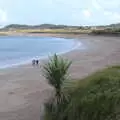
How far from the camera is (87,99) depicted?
31.2ft

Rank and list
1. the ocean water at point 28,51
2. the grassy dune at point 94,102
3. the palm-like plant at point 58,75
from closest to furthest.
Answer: the grassy dune at point 94,102 → the palm-like plant at point 58,75 → the ocean water at point 28,51

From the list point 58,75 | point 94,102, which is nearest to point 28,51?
point 58,75

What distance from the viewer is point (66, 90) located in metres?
11.6

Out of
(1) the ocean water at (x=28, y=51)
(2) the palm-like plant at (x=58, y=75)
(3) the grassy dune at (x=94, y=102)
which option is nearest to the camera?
(3) the grassy dune at (x=94, y=102)

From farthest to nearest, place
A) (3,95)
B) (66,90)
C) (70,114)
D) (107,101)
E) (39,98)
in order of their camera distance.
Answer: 1. (3,95)
2. (39,98)
3. (66,90)
4. (70,114)
5. (107,101)

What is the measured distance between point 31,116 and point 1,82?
11852 mm

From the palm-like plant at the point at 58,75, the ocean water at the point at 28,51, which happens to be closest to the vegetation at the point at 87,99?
the palm-like plant at the point at 58,75

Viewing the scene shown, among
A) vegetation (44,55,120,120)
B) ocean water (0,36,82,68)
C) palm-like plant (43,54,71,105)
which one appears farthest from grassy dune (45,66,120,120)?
ocean water (0,36,82,68)

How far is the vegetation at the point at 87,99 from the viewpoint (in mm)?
Result: 8817

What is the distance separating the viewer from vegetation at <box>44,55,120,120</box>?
8817 mm

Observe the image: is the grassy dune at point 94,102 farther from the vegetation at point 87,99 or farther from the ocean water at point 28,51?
the ocean water at point 28,51

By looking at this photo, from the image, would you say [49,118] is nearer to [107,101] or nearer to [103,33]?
[107,101]

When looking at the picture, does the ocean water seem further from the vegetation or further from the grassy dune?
the grassy dune

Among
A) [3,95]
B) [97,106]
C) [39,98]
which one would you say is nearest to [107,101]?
[97,106]
